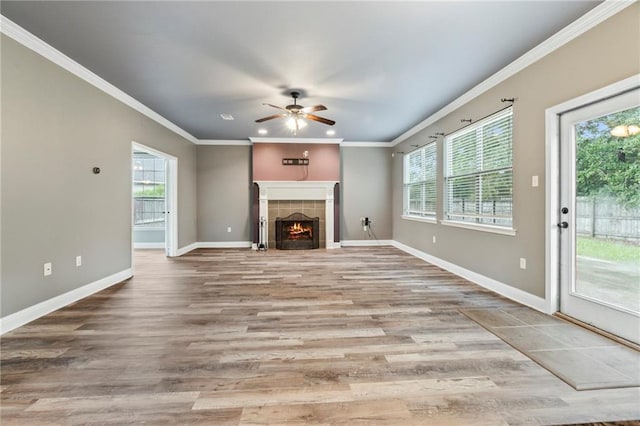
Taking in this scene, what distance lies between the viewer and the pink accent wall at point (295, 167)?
7.02 m

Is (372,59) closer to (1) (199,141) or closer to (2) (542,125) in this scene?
(2) (542,125)

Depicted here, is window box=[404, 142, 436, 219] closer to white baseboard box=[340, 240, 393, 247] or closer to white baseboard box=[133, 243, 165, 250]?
white baseboard box=[340, 240, 393, 247]

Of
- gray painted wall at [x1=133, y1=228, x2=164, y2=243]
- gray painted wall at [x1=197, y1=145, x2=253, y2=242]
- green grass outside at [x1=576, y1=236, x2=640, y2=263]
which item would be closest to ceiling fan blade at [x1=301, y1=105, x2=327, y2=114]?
green grass outside at [x1=576, y1=236, x2=640, y2=263]

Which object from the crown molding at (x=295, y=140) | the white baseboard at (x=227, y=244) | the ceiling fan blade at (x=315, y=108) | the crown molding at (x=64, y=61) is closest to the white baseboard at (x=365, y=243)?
the white baseboard at (x=227, y=244)

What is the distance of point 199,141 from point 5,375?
597 cm

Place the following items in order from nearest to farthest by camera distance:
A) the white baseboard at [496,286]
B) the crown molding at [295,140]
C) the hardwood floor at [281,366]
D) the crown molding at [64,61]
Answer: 1. the hardwood floor at [281,366]
2. the crown molding at [64,61]
3. the white baseboard at [496,286]
4. the crown molding at [295,140]

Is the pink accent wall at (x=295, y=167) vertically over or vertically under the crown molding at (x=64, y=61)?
under

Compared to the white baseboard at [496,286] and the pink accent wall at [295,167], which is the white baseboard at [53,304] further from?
the white baseboard at [496,286]

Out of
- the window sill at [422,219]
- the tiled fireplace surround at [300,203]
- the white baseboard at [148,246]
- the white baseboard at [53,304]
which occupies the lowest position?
the white baseboard at [53,304]

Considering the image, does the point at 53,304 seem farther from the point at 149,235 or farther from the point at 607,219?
the point at 607,219

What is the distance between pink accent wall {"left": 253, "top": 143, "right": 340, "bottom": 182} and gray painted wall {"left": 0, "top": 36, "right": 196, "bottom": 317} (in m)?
2.94

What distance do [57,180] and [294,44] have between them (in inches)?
113

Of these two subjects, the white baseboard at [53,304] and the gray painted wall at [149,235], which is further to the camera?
the gray painted wall at [149,235]

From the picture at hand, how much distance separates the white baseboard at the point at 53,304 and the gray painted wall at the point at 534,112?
5004 mm
